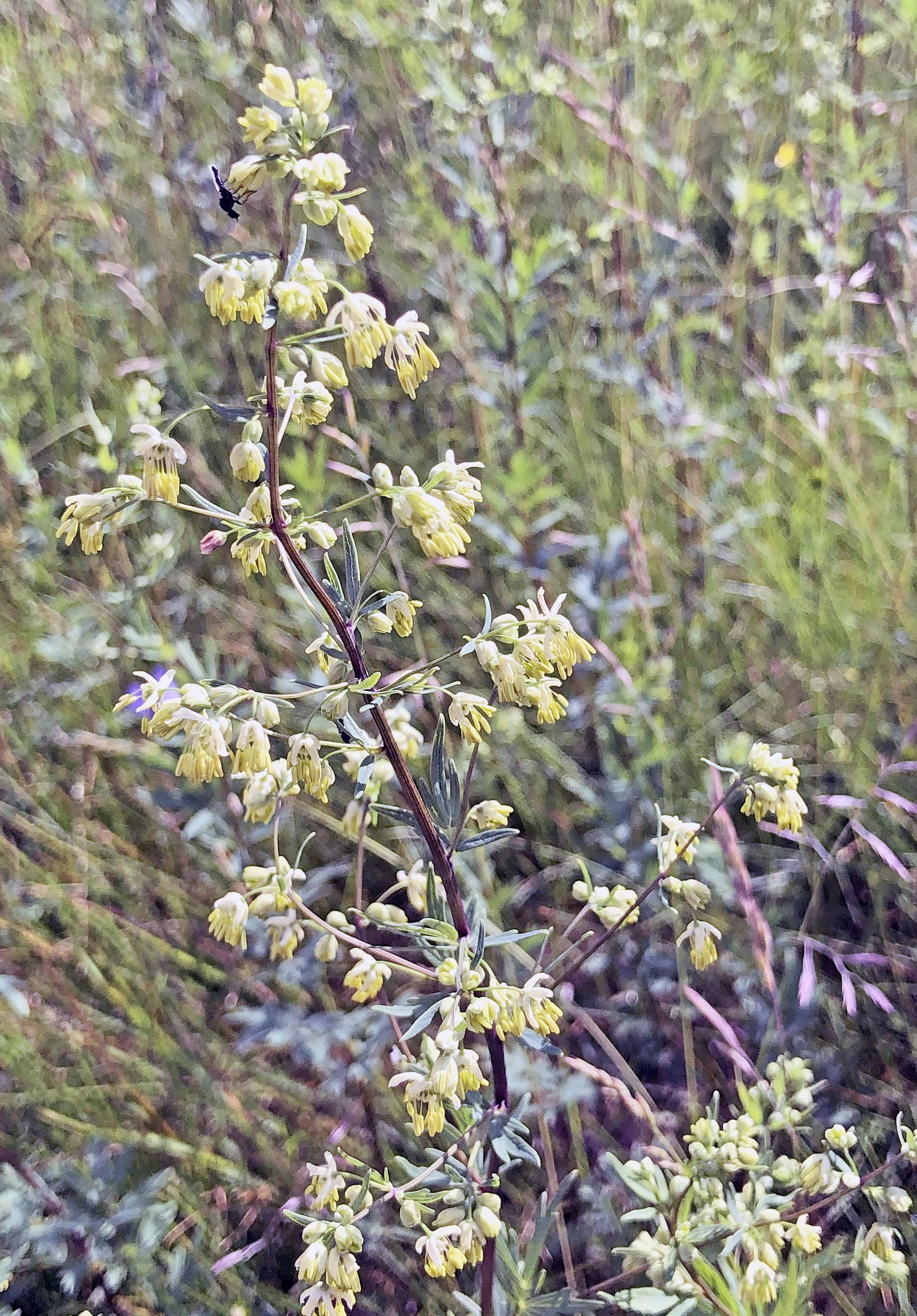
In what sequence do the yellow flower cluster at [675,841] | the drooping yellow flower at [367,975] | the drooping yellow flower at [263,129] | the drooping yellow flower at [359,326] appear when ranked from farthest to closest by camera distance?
the yellow flower cluster at [675,841] < the drooping yellow flower at [367,975] < the drooping yellow flower at [359,326] < the drooping yellow flower at [263,129]

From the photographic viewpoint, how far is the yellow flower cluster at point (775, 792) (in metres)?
1.33

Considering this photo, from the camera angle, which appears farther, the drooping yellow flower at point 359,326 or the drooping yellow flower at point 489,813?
the drooping yellow flower at point 489,813

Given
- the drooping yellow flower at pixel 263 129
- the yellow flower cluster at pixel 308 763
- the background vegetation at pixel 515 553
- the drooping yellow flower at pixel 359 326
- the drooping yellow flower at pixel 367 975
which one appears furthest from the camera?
the background vegetation at pixel 515 553

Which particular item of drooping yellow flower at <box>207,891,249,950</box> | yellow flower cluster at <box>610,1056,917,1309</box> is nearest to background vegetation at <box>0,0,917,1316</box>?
yellow flower cluster at <box>610,1056,917,1309</box>

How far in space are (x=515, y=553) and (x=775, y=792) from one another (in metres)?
1.19

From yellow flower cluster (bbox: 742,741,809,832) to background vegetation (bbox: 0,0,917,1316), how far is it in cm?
58

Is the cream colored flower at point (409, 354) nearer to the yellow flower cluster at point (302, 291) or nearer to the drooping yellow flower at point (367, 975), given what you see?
the yellow flower cluster at point (302, 291)

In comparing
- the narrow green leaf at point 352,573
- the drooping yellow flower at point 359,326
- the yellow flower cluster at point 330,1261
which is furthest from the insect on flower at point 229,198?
the yellow flower cluster at point 330,1261

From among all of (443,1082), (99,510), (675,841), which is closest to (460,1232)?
(443,1082)

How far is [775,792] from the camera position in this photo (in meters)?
1.34

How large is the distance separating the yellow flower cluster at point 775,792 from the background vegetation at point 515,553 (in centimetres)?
58

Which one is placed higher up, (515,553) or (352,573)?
(352,573)

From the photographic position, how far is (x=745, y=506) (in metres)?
2.77

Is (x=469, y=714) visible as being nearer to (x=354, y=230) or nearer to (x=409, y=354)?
(x=409, y=354)
